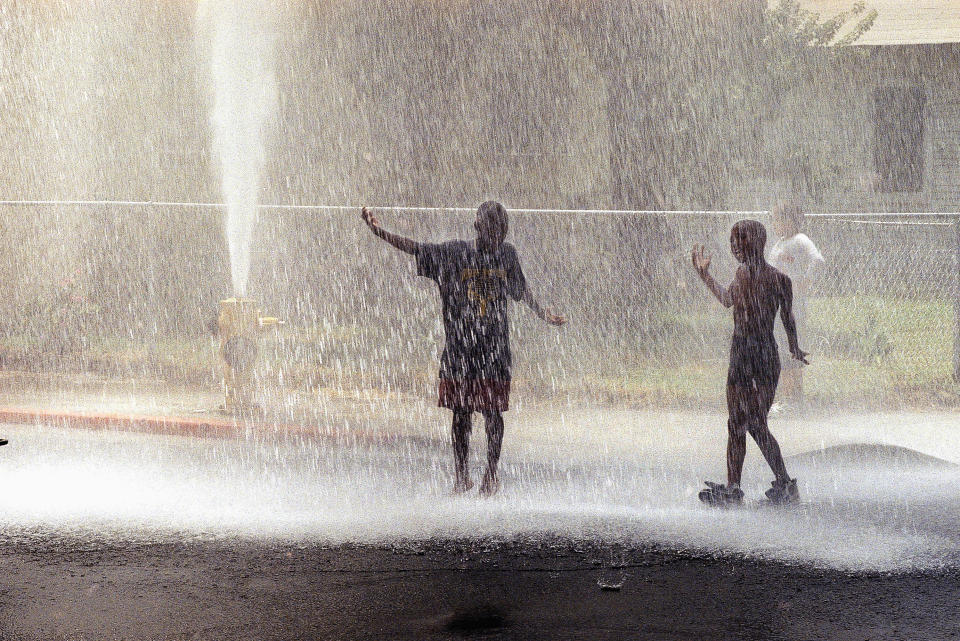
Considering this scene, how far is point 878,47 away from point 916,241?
3.64 m

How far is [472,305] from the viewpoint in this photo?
22.9ft

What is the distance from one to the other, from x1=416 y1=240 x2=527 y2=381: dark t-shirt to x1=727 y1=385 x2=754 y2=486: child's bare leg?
54.4 inches

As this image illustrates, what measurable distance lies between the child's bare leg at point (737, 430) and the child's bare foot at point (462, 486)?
5.06 ft

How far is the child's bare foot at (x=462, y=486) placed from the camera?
6.90 meters

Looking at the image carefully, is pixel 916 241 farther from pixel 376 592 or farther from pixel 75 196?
pixel 376 592

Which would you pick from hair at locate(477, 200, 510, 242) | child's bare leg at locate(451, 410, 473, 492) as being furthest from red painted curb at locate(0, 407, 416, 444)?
hair at locate(477, 200, 510, 242)

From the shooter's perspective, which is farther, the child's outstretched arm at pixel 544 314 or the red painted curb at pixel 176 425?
the red painted curb at pixel 176 425

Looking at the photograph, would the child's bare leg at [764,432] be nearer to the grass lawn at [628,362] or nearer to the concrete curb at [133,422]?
the concrete curb at [133,422]

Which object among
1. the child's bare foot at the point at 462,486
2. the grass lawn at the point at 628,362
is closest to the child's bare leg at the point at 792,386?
the grass lawn at the point at 628,362

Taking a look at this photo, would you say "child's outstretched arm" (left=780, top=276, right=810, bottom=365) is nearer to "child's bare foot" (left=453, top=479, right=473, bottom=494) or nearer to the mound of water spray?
the mound of water spray

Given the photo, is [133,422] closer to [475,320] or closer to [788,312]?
[475,320]

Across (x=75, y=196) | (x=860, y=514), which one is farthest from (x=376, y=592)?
(x=75, y=196)

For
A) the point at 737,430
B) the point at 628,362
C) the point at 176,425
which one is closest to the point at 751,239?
the point at 737,430

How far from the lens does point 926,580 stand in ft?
16.5
